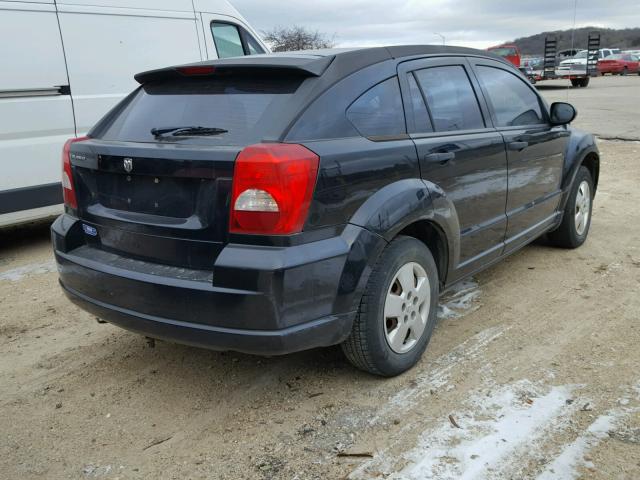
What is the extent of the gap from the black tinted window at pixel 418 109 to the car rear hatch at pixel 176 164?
0.76 metres

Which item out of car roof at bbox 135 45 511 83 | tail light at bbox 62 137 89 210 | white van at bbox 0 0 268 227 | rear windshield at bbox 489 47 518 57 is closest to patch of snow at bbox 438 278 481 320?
car roof at bbox 135 45 511 83

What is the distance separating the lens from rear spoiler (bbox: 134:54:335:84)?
284 centimetres

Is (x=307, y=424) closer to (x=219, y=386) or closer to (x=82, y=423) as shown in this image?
(x=219, y=386)

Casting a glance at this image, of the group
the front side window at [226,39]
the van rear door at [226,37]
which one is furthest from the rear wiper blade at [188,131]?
the front side window at [226,39]

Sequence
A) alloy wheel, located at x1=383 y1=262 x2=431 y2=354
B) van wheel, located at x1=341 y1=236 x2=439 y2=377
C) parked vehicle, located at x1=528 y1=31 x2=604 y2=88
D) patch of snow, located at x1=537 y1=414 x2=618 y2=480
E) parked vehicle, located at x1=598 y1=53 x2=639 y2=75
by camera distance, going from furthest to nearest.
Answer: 1. parked vehicle, located at x1=598 y1=53 x2=639 y2=75
2. parked vehicle, located at x1=528 y1=31 x2=604 y2=88
3. alloy wheel, located at x1=383 y1=262 x2=431 y2=354
4. van wheel, located at x1=341 y1=236 x2=439 y2=377
5. patch of snow, located at x1=537 y1=414 x2=618 y2=480

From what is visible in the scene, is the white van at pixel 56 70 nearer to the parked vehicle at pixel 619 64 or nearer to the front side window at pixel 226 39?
the front side window at pixel 226 39

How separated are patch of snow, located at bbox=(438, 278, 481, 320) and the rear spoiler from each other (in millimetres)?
1897

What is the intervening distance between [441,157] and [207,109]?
128cm

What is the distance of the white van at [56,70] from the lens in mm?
5422

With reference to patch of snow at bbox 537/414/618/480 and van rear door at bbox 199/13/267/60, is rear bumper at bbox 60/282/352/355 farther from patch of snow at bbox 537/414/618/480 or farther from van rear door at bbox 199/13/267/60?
van rear door at bbox 199/13/267/60

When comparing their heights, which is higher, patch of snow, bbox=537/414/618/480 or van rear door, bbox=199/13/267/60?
van rear door, bbox=199/13/267/60

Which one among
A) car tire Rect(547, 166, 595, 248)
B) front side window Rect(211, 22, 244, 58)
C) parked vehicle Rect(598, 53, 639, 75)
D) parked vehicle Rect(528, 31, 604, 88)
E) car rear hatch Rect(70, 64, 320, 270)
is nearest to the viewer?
car rear hatch Rect(70, 64, 320, 270)

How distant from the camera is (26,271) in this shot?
5.33m

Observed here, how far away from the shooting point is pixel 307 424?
281cm
